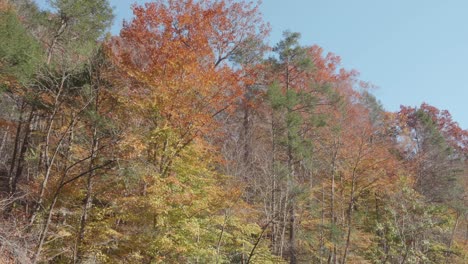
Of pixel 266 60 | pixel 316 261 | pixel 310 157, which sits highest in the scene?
pixel 266 60

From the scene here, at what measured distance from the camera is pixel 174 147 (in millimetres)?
11969

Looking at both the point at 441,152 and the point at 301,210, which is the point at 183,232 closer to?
the point at 301,210

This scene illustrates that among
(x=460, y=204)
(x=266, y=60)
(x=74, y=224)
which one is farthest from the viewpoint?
(x=460, y=204)

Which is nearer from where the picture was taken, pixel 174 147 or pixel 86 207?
pixel 86 207

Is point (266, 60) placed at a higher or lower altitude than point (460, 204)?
higher

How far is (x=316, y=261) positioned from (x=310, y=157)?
513cm

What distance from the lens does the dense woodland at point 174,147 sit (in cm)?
1043

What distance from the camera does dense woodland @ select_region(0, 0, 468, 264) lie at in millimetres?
10430

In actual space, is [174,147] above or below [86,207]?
above

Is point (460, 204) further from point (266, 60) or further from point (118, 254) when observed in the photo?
point (118, 254)

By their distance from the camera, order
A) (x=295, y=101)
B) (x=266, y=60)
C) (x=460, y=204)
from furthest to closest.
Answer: (x=460, y=204) < (x=266, y=60) < (x=295, y=101)

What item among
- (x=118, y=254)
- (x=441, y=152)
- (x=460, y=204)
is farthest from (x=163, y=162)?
(x=441, y=152)

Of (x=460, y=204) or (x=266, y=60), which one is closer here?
(x=266, y=60)

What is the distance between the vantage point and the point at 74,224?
37.2ft
